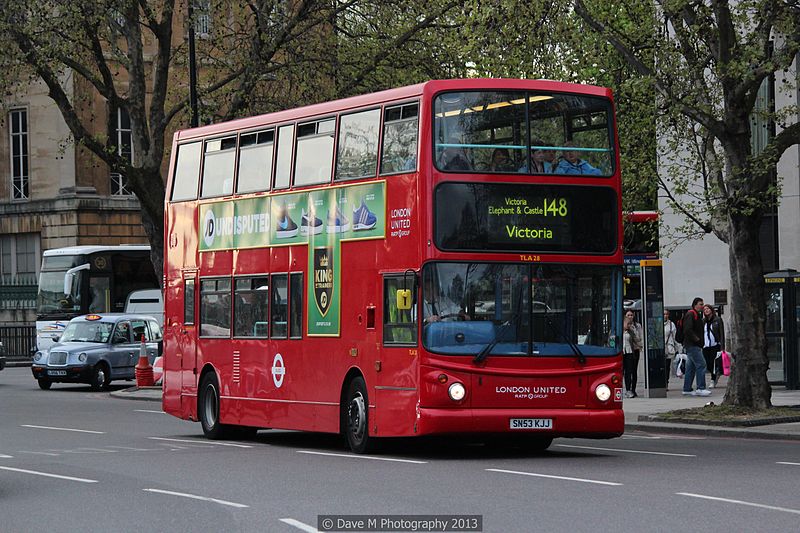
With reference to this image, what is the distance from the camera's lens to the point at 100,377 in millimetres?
39438

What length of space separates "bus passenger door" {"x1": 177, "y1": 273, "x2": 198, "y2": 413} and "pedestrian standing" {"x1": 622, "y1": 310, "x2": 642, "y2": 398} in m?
10.3

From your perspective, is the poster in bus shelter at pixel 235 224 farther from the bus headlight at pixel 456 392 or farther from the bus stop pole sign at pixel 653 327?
the bus stop pole sign at pixel 653 327

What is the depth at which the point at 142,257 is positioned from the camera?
2042 inches

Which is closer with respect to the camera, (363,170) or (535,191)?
(535,191)

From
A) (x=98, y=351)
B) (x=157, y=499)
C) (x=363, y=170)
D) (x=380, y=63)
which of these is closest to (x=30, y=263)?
(x=98, y=351)

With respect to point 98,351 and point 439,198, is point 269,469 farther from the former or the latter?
point 98,351

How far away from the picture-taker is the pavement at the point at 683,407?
21766 millimetres

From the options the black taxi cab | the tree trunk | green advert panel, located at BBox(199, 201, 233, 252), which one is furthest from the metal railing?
the tree trunk

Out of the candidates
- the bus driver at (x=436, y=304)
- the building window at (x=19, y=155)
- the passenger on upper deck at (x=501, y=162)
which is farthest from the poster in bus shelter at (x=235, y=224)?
the building window at (x=19, y=155)

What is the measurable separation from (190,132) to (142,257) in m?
28.7

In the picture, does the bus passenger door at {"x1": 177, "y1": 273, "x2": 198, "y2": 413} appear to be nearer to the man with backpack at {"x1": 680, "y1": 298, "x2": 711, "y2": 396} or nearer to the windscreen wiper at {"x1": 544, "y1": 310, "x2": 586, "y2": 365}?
the windscreen wiper at {"x1": 544, "y1": 310, "x2": 586, "y2": 365}

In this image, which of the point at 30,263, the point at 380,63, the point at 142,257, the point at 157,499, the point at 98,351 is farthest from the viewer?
the point at 30,263

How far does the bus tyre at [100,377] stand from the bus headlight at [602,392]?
76.5 feet

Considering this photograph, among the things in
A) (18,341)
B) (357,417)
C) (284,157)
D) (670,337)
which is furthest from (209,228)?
(18,341)
